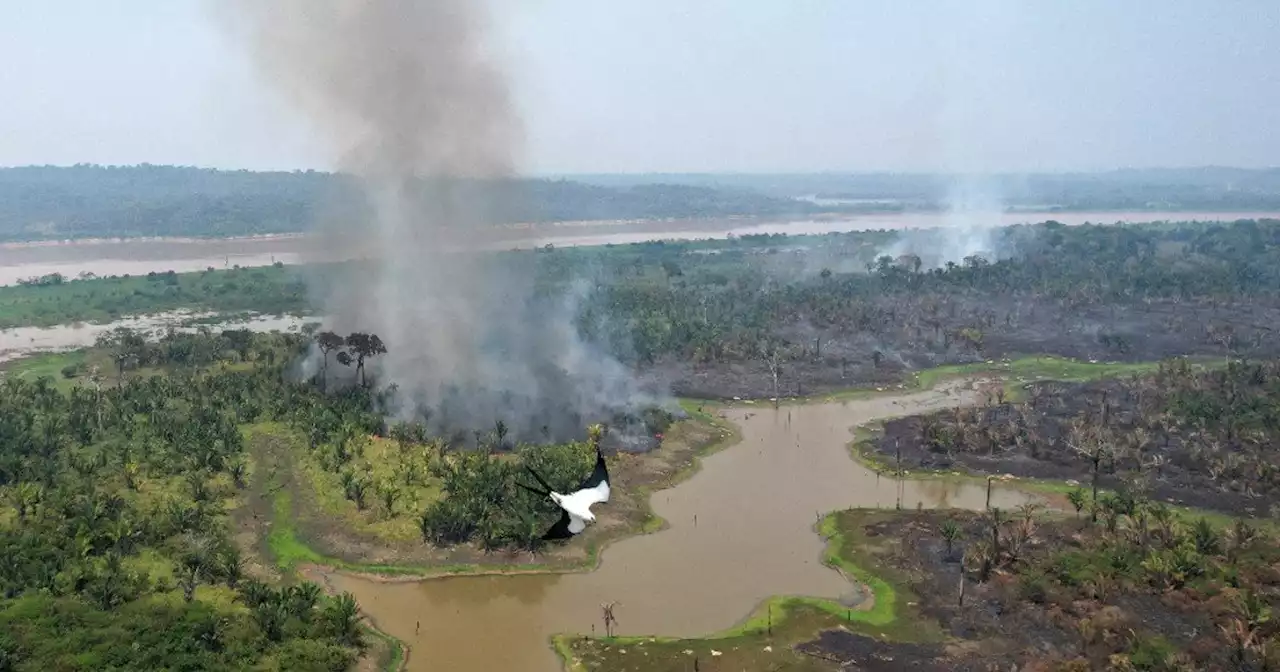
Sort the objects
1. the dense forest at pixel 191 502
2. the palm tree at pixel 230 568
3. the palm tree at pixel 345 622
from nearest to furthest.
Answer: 1. the dense forest at pixel 191 502
2. the palm tree at pixel 345 622
3. the palm tree at pixel 230 568

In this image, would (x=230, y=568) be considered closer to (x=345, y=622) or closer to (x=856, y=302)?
(x=345, y=622)

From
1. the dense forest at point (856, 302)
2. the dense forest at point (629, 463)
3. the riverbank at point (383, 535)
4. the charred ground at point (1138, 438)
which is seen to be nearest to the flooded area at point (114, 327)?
the dense forest at point (856, 302)

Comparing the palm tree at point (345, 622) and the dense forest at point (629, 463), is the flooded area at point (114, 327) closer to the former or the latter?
the dense forest at point (629, 463)

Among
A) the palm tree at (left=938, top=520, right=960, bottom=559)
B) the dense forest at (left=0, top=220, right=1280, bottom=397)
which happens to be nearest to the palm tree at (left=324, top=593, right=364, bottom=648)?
the palm tree at (left=938, top=520, right=960, bottom=559)

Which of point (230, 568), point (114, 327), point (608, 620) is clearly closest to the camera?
point (608, 620)

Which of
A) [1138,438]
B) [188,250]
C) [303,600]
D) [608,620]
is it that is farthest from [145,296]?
[1138,438]

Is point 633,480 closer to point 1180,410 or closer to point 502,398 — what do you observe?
point 502,398

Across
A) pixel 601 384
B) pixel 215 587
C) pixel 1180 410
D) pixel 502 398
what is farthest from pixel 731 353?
pixel 215 587
